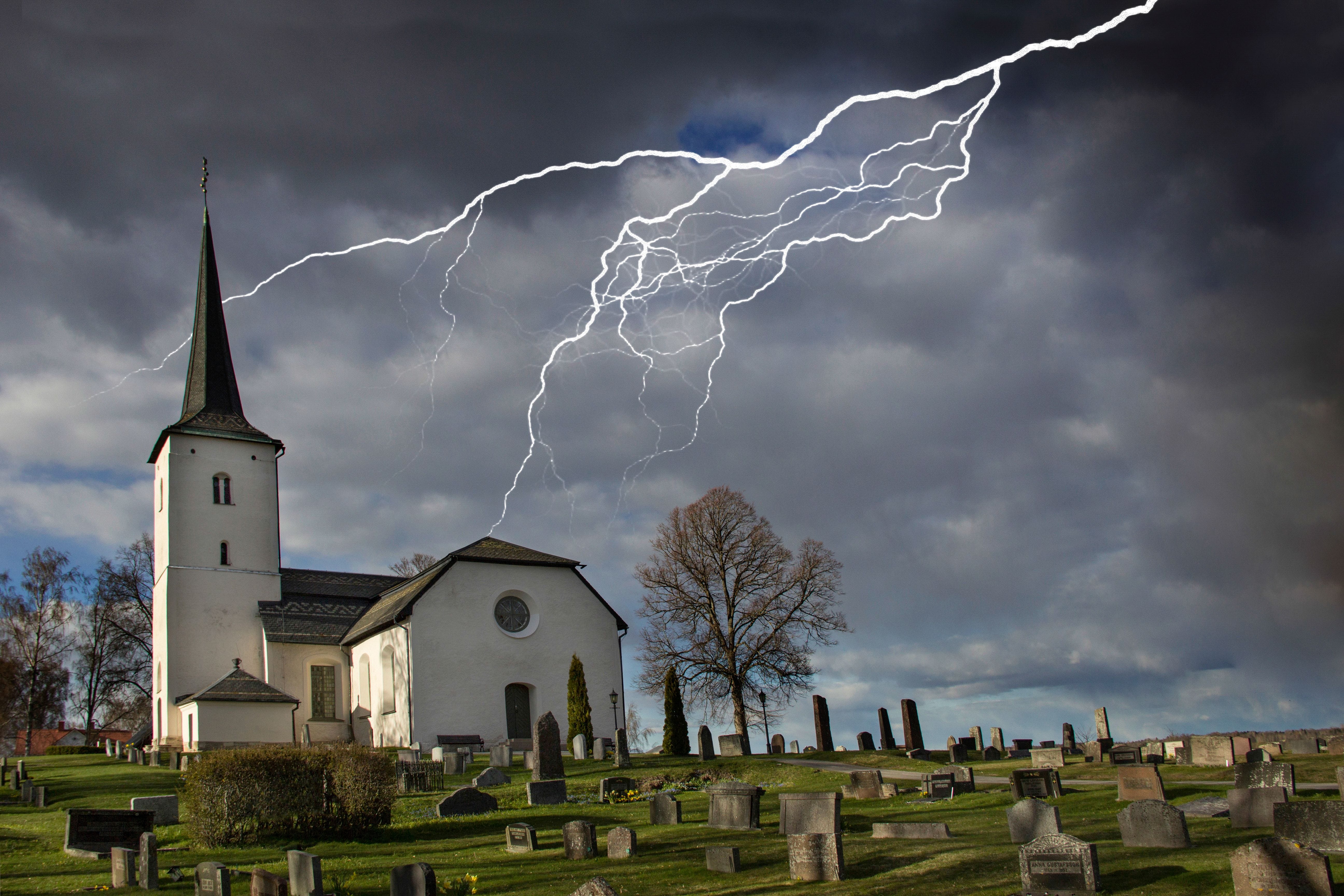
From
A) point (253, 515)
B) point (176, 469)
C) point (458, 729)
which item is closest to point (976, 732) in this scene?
point (458, 729)

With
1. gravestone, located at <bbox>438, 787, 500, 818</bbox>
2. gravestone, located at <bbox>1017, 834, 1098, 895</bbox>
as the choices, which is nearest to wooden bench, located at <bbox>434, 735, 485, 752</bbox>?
gravestone, located at <bbox>438, 787, 500, 818</bbox>

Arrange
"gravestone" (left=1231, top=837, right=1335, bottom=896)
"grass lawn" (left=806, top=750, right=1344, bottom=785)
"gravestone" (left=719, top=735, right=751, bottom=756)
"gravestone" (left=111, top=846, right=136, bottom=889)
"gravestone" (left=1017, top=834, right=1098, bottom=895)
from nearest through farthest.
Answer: "gravestone" (left=1231, top=837, right=1335, bottom=896) < "gravestone" (left=1017, top=834, right=1098, bottom=895) < "gravestone" (left=111, top=846, right=136, bottom=889) < "grass lawn" (left=806, top=750, right=1344, bottom=785) < "gravestone" (left=719, top=735, right=751, bottom=756)

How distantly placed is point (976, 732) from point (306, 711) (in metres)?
24.4

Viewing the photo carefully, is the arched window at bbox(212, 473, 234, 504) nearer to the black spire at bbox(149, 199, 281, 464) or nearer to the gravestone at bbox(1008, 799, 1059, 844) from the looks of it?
the black spire at bbox(149, 199, 281, 464)

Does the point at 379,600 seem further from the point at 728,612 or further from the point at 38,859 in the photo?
the point at 38,859

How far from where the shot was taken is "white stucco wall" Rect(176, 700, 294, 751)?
3188 centimetres

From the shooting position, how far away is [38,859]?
14.4m

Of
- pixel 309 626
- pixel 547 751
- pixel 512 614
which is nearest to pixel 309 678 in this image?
pixel 309 626

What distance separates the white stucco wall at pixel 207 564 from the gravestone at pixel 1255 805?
3477 centimetres

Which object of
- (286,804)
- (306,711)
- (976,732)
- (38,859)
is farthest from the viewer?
(306,711)

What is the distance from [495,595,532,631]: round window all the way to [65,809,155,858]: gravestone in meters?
20.2

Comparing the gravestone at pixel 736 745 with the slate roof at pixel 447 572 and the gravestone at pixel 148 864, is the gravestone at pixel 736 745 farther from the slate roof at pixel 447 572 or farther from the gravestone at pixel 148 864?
the gravestone at pixel 148 864

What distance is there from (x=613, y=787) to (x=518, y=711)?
15.7 m

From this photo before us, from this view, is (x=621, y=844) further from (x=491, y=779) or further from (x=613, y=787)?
(x=491, y=779)
